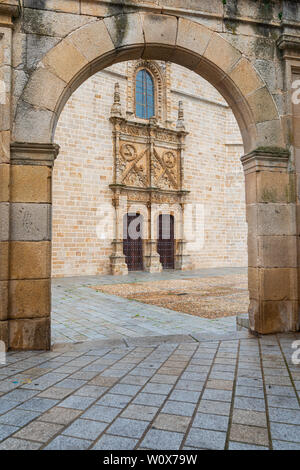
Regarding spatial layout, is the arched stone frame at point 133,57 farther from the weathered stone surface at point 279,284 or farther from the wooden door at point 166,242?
the wooden door at point 166,242

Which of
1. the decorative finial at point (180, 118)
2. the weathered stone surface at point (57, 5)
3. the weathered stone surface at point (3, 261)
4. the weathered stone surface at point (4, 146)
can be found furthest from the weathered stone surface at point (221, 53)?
the decorative finial at point (180, 118)

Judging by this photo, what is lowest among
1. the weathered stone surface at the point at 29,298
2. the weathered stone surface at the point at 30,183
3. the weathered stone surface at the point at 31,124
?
the weathered stone surface at the point at 29,298

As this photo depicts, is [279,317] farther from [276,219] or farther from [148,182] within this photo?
[148,182]

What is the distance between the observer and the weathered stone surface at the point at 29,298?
11.9 feet

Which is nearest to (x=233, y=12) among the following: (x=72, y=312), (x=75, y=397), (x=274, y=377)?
(x=274, y=377)

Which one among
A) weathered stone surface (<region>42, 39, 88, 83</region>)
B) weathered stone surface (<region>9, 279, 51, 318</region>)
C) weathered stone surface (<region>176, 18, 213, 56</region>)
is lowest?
weathered stone surface (<region>9, 279, 51, 318</region>)

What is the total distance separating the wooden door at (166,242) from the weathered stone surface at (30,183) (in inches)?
486

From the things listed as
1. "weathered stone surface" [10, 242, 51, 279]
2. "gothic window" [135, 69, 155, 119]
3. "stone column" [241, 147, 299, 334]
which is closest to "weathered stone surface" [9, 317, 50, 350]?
"weathered stone surface" [10, 242, 51, 279]

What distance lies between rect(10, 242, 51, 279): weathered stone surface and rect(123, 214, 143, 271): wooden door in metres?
11.1

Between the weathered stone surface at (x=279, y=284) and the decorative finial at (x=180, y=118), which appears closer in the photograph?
the weathered stone surface at (x=279, y=284)

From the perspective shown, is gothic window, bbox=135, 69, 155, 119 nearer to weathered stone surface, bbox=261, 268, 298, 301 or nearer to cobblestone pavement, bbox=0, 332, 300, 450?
weathered stone surface, bbox=261, 268, 298, 301

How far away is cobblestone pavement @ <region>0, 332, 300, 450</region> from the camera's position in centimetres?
189

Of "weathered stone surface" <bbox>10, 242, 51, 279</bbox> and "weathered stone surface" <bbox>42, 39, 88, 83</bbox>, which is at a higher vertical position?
"weathered stone surface" <bbox>42, 39, 88, 83</bbox>

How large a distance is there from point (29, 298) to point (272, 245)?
279 centimetres
